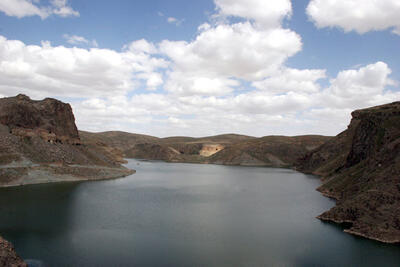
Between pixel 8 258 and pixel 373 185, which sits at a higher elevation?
pixel 373 185

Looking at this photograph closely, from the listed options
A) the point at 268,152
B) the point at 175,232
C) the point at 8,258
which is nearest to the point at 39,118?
the point at 175,232

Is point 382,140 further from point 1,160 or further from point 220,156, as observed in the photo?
point 220,156

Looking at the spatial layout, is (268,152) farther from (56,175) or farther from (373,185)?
(373,185)

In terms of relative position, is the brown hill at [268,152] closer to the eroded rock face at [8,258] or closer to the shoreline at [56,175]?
the shoreline at [56,175]

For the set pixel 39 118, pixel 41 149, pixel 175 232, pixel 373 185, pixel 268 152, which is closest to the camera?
pixel 175 232

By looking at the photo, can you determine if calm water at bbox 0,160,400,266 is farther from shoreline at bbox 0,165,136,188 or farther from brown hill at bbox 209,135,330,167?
brown hill at bbox 209,135,330,167

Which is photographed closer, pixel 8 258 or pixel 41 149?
pixel 8 258

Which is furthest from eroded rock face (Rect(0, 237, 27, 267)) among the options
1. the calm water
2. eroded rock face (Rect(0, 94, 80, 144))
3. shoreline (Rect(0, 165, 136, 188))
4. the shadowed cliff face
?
eroded rock face (Rect(0, 94, 80, 144))
